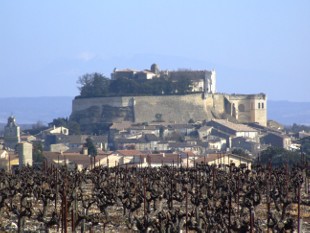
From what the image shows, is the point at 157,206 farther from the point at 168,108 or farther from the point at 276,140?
the point at 168,108

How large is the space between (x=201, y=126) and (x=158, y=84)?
13.6 m

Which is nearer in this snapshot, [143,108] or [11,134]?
[11,134]

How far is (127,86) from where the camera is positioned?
121 metres

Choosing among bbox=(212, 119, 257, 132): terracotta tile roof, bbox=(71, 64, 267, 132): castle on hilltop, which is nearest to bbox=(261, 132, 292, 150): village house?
bbox=(212, 119, 257, 132): terracotta tile roof

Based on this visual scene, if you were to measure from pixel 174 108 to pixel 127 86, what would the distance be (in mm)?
5668

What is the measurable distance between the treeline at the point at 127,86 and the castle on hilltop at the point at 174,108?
2.45 ft

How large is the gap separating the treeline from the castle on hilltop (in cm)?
75

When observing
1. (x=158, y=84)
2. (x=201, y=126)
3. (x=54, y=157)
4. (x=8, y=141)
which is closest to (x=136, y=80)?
(x=158, y=84)

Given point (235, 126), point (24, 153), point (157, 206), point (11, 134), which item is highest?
point (157, 206)

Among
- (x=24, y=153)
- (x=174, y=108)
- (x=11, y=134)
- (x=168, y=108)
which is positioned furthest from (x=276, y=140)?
(x=24, y=153)

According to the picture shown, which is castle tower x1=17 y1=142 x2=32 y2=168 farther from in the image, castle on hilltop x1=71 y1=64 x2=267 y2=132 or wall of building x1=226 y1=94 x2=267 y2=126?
wall of building x1=226 y1=94 x2=267 y2=126

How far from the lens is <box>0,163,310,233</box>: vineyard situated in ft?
77.3

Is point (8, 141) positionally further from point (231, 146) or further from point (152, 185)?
point (152, 185)

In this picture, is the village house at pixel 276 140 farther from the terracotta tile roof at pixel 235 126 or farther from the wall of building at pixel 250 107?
the wall of building at pixel 250 107
